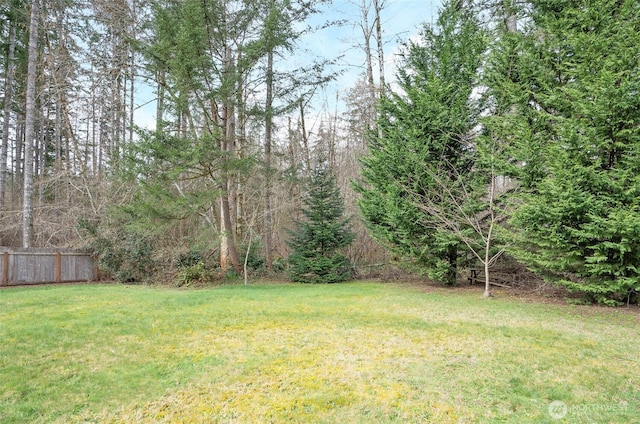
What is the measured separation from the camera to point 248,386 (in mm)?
3082

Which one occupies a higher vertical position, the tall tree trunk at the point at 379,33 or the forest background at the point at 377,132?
the tall tree trunk at the point at 379,33

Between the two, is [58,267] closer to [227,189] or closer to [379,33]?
[227,189]

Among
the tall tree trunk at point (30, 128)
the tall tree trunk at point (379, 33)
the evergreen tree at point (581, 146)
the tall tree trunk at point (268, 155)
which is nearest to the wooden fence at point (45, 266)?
the tall tree trunk at point (30, 128)

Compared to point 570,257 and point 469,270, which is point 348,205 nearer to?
point 469,270

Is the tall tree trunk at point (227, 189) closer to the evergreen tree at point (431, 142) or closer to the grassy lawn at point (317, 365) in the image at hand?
the evergreen tree at point (431, 142)

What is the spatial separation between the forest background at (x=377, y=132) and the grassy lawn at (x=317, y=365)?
97.1 inches

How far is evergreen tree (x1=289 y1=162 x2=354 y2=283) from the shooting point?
468 inches

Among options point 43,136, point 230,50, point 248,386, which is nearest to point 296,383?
point 248,386

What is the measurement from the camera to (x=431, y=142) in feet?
30.7

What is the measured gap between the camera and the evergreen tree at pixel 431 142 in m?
9.08

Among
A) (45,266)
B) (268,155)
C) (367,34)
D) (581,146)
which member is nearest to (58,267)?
(45,266)

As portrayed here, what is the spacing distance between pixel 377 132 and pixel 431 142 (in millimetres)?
2291

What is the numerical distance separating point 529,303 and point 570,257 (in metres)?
1.33

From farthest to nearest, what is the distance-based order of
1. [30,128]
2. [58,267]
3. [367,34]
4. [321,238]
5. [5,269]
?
[367,34], [321,238], [30,128], [58,267], [5,269]
